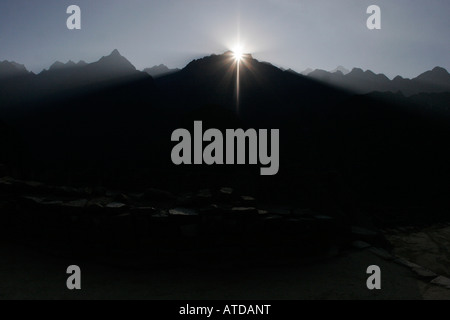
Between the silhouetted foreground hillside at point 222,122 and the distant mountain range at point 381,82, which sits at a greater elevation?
the distant mountain range at point 381,82

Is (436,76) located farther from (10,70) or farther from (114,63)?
(10,70)

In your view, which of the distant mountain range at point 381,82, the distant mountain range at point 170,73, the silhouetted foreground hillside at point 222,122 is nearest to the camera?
the silhouetted foreground hillside at point 222,122

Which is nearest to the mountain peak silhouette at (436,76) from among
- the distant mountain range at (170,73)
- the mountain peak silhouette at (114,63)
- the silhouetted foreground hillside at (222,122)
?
the distant mountain range at (170,73)

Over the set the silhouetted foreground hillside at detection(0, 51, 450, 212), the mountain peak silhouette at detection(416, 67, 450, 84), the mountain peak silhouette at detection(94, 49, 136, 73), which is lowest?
the silhouetted foreground hillside at detection(0, 51, 450, 212)

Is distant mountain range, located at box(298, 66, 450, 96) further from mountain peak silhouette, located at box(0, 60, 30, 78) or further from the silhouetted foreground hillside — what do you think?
mountain peak silhouette, located at box(0, 60, 30, 78)

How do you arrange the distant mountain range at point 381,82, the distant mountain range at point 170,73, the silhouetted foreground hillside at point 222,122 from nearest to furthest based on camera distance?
the silhouetted foreground hillside at point 222,122
the distant mountain range at point 170,73
the distant mountain range at point 381,82

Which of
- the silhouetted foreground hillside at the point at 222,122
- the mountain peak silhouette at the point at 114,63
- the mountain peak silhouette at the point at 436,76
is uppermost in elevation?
the mountain peak silhouette at the point at 436,76

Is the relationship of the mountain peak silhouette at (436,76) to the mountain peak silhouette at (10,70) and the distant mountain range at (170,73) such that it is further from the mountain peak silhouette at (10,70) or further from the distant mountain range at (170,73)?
the mountain peak silhouette at (10,70)

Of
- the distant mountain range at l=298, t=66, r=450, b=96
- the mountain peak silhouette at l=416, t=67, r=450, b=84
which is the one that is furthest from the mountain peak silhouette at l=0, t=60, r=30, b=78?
the mountain peak silhouette at l=416, t=67, r=450, b=84

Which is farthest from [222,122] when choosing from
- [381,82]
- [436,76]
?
[436,76]

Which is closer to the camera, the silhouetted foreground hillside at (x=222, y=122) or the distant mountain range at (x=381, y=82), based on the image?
the silhouetted foreground hillside at (x=222, y=122)

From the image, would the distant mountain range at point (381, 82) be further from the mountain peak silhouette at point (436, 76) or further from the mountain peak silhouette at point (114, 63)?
the mountain peak silhouette at point (114, 63)

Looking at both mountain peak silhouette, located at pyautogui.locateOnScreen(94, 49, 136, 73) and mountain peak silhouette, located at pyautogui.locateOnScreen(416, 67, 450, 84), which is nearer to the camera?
mountain peak silhouette, located at pyautogui.locateOnScreen(94, 49, 136, 73)

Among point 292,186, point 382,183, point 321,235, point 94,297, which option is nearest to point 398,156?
point 382,183
